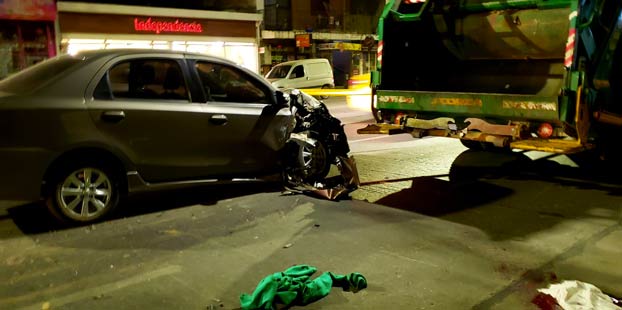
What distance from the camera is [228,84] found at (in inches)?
254

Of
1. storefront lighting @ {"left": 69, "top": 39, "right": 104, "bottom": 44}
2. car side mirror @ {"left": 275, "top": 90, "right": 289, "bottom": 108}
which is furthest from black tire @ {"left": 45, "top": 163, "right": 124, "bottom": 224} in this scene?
storefront lighting @ {"left": 69, "top": 39, "right": 104, "bottom": 44}

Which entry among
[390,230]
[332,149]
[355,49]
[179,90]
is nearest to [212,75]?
[179,90]

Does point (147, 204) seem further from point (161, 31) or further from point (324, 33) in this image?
point (324, 33)

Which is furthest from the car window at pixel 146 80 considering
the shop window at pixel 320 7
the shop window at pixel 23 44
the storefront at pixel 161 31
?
the shop window at pixel 320 7

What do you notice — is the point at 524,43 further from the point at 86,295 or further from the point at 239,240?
the point at 86,295

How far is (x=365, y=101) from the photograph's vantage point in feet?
69.1

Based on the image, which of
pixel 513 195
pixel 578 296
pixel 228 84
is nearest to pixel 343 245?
pixel 578 296

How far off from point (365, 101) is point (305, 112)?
14237 millimetres

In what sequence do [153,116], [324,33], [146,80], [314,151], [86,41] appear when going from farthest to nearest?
1. [324,33]
2. [86,41]
3. [314,151]
4. [146,80]
5. [153,116]

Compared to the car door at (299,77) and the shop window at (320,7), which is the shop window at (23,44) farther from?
the shop window at (320,7)

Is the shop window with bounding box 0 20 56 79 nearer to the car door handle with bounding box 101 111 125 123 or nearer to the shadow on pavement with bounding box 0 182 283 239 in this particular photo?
the shadow on pavement with bounding box 0 182 283 239

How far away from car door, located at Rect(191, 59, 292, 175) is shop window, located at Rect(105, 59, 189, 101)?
250 millimetres

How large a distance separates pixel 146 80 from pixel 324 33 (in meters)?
31.5

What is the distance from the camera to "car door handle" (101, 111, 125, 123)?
534 cm
